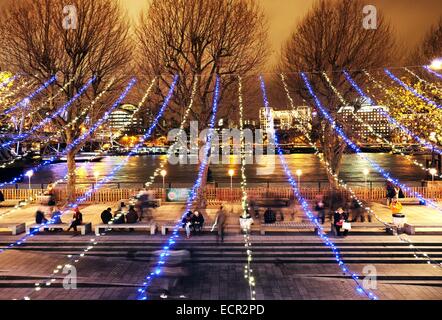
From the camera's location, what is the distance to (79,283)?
11.6 m

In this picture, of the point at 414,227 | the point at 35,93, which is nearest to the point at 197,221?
the point at 414,227

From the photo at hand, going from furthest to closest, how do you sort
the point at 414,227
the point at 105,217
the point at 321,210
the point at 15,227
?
the point at 321,210, the point at 105,217, the point at 15,227, the point at 414,227

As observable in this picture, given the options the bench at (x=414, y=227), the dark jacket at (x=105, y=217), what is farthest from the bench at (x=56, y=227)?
the bench at (x=414, y=227)

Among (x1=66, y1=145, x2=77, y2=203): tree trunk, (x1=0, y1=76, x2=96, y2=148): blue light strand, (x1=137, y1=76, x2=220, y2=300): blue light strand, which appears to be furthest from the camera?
(x1=66, y1=145, x2=77, y2=203): tree trunk

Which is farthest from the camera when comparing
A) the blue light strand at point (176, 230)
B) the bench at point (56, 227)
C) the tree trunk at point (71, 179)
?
the tree trunk at point (71, 179)

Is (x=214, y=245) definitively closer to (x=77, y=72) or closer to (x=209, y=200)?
(x=209, y=200)

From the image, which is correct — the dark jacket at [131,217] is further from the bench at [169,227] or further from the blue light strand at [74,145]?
the blue light strand at [74,145]

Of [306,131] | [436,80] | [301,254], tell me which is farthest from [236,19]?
[301,254]

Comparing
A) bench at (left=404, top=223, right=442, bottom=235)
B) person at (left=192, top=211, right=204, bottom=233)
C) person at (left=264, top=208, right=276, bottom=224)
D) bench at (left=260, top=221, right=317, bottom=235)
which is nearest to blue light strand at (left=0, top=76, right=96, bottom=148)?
Answer: person at (left=192, top=211, right=204, bottom=233)

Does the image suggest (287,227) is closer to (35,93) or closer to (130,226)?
(130,226)

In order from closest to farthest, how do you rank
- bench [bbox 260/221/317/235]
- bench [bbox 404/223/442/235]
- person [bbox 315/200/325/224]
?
1. bench [bbox 404/223/442/235]
2. bench [bbox 260/221/317/235]
3. person [bbox 315/200/325/224]

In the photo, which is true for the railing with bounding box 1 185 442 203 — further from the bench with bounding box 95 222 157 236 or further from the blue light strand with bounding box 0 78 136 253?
the bench with bounding box 95 222 157 236
